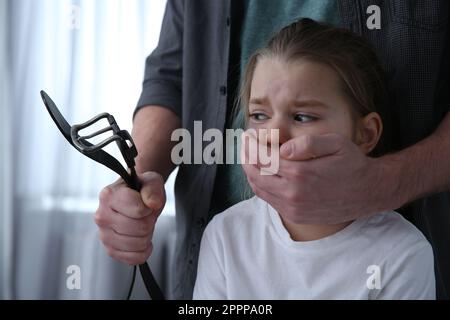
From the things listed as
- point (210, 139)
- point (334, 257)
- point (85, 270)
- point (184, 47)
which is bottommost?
point (85, 270)

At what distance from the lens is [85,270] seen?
810mm

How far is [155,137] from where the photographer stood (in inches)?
21.8

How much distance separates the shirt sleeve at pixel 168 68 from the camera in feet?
1.89

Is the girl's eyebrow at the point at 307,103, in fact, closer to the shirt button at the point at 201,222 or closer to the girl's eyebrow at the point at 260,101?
the girl's eyebrow at the point at 260,101

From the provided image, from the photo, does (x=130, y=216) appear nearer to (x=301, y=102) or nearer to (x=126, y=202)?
(x=126, y=202)

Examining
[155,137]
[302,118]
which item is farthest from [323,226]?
[155,137]

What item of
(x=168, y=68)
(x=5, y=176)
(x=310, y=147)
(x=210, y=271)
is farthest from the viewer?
(x=5, y=176)

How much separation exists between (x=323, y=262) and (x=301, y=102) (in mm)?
147

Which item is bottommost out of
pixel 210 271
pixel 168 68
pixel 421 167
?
pixel 210 271

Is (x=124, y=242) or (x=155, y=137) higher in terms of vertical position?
(x=155, y=137)

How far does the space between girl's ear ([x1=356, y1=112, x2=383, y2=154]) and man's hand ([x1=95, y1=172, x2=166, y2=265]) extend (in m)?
0.19

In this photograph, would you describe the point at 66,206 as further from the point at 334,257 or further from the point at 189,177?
the point at 334,257

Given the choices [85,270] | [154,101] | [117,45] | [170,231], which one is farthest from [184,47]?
[85,270]
